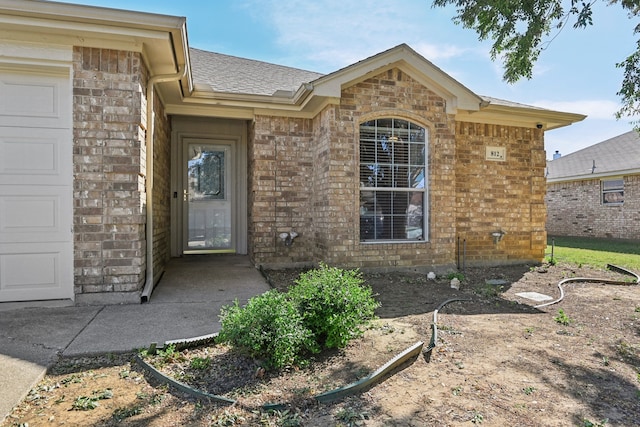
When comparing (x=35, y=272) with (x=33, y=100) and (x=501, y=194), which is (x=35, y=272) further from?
(x=501, y=194)

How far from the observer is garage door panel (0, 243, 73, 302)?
4082mm

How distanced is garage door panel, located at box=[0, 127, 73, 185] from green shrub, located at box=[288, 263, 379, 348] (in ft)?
10.5

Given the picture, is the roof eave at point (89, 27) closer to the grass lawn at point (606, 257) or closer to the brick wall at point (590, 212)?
the grass lawn at point (606, 257)

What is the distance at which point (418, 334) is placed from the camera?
3463 millimetres

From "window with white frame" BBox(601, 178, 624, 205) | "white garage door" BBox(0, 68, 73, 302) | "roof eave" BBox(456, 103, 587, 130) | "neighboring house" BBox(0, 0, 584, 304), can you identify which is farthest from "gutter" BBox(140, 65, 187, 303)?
"window with white frame" BBox(601, 178, 624, 205)

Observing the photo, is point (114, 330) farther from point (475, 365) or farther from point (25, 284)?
point (475, 365)

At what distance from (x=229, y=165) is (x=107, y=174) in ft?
13.1

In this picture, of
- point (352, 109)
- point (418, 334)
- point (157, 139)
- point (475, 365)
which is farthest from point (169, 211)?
point (475, 365)

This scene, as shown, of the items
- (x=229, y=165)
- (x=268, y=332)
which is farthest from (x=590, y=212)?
(x=268, y=332)

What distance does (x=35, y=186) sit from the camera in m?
4.15

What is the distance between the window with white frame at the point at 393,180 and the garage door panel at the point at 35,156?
4235 millimetres

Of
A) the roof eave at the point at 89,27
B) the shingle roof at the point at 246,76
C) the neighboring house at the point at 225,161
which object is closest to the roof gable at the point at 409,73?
the neighboring house at the point at 225,161

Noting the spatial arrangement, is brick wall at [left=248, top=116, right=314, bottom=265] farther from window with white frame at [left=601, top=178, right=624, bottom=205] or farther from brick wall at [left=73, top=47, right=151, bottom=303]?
window with white frame at [left=601, top=178, right=624, bottom=205]

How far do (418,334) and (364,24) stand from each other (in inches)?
228
